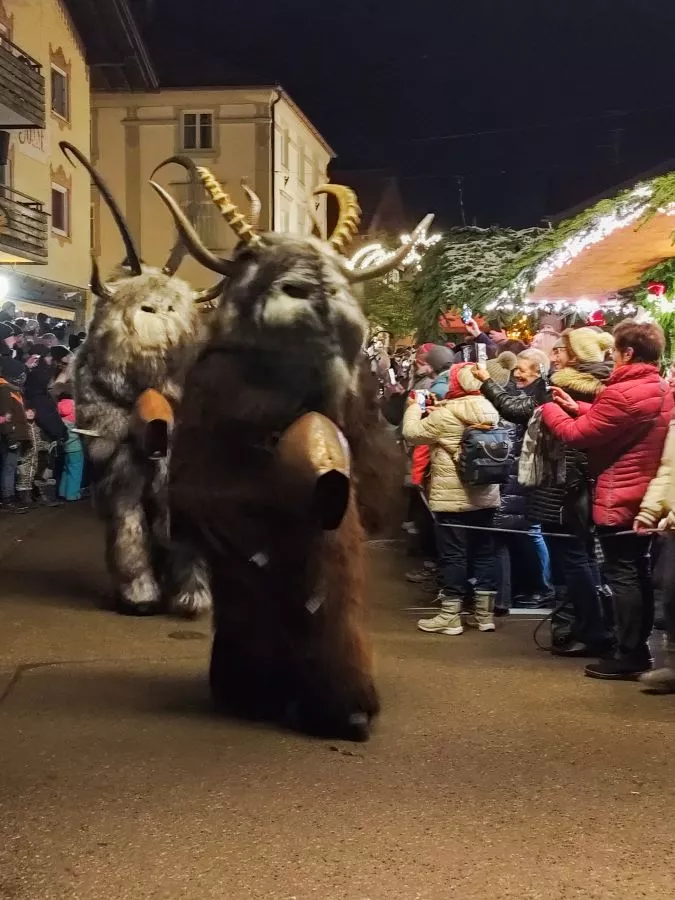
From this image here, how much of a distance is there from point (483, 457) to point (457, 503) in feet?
1.24

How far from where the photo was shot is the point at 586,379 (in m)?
6.20

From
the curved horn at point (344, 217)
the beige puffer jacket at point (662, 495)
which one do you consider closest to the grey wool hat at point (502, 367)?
the beige puffer jacket at point (662, 495)

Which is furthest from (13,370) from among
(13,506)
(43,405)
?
(13,506)

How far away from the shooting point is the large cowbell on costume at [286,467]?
4082 mm

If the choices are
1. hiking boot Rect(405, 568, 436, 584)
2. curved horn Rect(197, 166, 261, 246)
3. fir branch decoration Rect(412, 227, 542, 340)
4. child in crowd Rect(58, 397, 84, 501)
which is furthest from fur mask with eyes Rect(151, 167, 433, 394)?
child in crowd Rect(58, 397, 84, 501)

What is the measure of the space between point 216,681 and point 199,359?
62.7 inches

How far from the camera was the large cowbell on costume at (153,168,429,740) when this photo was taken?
13.4ft

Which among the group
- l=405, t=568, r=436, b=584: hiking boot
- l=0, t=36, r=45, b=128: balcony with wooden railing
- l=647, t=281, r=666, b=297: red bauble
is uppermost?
l=0, t=36, r=45, b=128: balcony with wooden railing

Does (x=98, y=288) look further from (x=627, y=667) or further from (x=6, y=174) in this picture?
(x=6, y=174)

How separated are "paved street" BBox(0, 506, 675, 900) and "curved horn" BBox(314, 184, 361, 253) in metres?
2.29

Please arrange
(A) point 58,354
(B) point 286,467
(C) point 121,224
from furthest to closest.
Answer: (A) point 58,354, (C) point 121,224, (B) point 286,467

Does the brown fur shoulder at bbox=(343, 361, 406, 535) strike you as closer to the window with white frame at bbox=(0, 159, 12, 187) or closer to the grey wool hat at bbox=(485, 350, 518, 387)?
the grey wool hat at bbox=(485, 350, 518, 387)

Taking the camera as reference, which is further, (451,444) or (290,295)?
(451,444)

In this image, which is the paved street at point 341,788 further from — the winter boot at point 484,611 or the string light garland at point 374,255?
the string light garland at point 374,255
